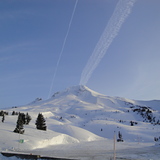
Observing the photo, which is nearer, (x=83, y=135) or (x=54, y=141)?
(x=54, y=141)

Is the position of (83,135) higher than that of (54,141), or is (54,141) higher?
(83,135)

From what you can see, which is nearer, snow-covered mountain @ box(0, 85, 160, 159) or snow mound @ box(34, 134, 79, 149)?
snow-covered mountain @ box(0, 85, 160, 159)

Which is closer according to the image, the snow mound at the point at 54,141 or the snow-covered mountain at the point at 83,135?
A: the snow-covered mountain at the point at 83,135

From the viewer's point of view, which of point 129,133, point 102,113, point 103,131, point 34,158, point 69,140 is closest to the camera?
point 34,158

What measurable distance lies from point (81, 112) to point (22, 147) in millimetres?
159173

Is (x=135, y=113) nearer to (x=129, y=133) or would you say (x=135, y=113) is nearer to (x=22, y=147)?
(x=129, y=133)

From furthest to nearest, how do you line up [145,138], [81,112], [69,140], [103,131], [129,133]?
[81,112]
[103,131]
[129,133]
[145,138]
[69,140]

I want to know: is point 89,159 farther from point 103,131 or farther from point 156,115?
point 156,115

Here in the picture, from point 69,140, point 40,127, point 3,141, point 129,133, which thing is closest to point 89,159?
point 3,141

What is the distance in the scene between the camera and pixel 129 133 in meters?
103

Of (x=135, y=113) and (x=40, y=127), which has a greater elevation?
(x=135, y=113)

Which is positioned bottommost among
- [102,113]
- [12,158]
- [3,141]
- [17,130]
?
[12,158]

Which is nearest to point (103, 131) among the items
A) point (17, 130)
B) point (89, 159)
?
point (17, 130)

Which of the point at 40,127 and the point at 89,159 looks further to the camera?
the point at 40,127
